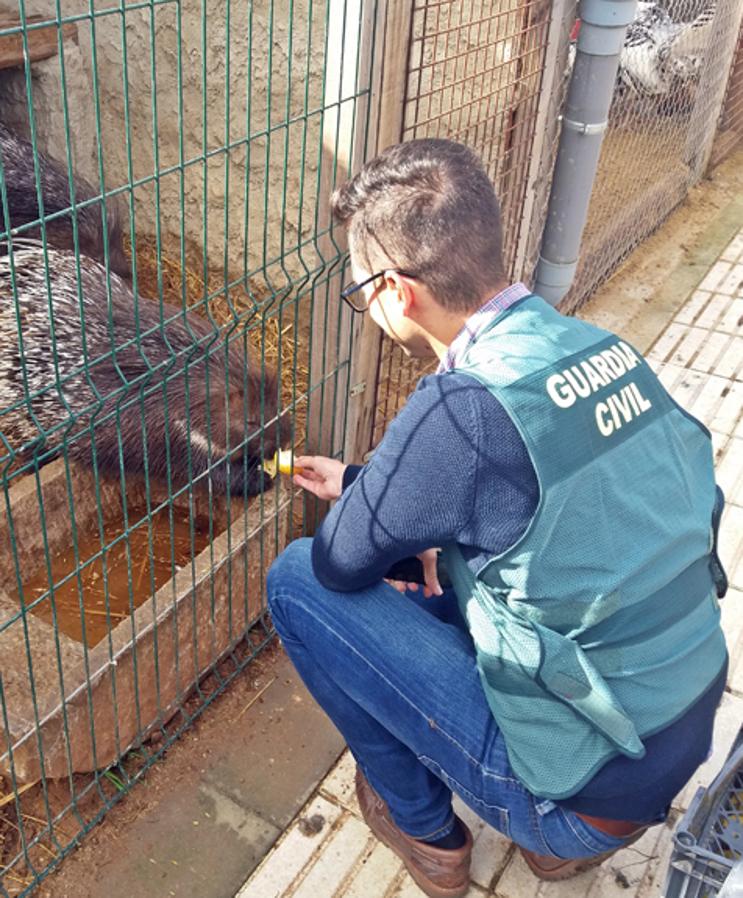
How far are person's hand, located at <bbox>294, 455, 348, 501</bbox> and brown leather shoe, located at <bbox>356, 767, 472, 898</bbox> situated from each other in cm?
65

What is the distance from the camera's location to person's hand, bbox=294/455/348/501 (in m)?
1.98

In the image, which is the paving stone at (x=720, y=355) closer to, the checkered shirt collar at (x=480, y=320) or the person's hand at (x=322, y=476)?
the person's hand at (x=322, y=476)

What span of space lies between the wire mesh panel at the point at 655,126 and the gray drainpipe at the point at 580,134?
33.1 inches

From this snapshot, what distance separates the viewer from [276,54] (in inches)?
130

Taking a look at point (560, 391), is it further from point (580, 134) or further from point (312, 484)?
point (580, 134)

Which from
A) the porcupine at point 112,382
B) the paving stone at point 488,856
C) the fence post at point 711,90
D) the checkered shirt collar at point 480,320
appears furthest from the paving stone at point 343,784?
the fence post at point 711,90

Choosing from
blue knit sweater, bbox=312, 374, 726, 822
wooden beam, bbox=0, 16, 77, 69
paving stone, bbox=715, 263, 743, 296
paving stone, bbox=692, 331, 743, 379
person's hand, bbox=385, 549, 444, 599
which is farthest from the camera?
paving stone, bbox=715, 263, 743, 296

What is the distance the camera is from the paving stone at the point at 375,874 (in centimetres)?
201

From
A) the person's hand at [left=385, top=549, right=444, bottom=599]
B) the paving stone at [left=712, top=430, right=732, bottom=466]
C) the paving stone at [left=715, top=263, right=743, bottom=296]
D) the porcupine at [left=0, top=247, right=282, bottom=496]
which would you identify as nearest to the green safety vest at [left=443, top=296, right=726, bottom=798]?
the person's hand at [left=385, top=549, right=444, bottom=599]

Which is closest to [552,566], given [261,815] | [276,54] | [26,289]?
[261,815]

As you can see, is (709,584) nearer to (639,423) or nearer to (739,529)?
(639,423)

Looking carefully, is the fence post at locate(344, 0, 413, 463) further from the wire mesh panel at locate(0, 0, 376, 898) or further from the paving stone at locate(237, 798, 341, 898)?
the paving stone at locate(237, 798, 341, 898)

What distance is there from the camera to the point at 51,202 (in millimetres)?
3611

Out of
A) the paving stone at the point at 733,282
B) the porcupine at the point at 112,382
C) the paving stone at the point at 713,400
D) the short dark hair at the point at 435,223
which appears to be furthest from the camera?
the paving stone at the point at 733,282
